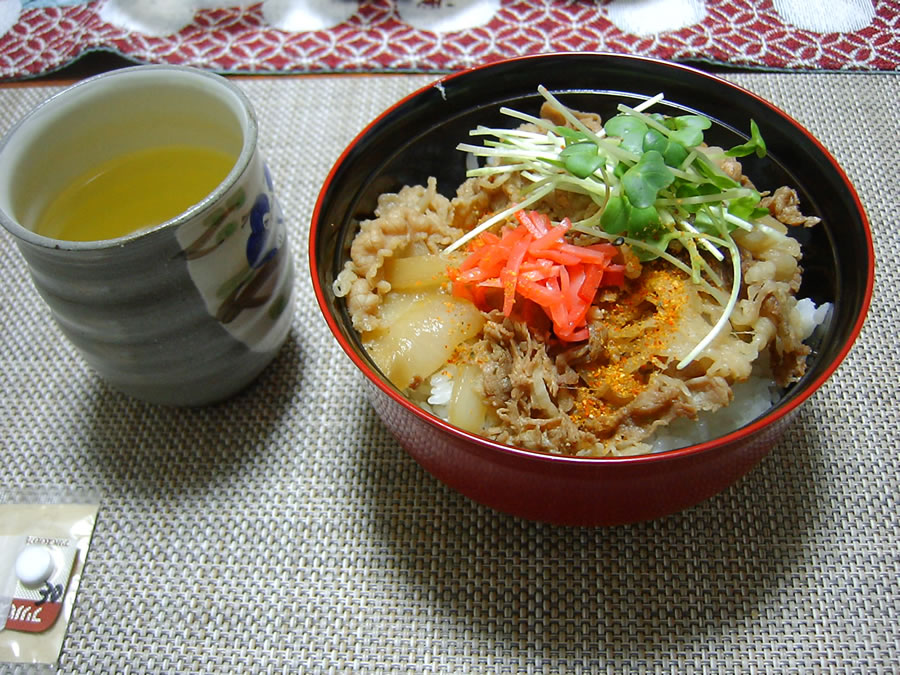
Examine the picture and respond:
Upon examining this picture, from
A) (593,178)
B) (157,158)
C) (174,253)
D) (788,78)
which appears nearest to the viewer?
(174,253)

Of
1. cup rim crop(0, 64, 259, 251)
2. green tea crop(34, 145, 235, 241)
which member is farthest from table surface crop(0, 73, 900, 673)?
cup rim crop(0, 64, 259, 251)

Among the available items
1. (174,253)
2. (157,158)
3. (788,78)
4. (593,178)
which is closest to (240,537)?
(174,253)

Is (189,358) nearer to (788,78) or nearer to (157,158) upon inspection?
(157,158)

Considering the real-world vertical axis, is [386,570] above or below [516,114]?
below

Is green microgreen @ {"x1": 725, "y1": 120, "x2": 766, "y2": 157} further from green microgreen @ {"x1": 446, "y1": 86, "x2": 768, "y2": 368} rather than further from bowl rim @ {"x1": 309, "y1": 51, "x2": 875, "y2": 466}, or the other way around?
bowl rim @ {"x1": 309, "y1": 51, "x2": 875, "y2": 466}

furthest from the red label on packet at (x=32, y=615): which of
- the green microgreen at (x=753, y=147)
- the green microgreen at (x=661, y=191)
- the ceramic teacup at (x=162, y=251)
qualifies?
the green microgreen at (x=753, y=147)

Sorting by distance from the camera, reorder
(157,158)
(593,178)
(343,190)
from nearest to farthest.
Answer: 1. (593,178)
2. (343,190)
3. (157,158)

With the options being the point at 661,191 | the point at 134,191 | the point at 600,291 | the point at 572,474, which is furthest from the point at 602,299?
the point at 134,191
